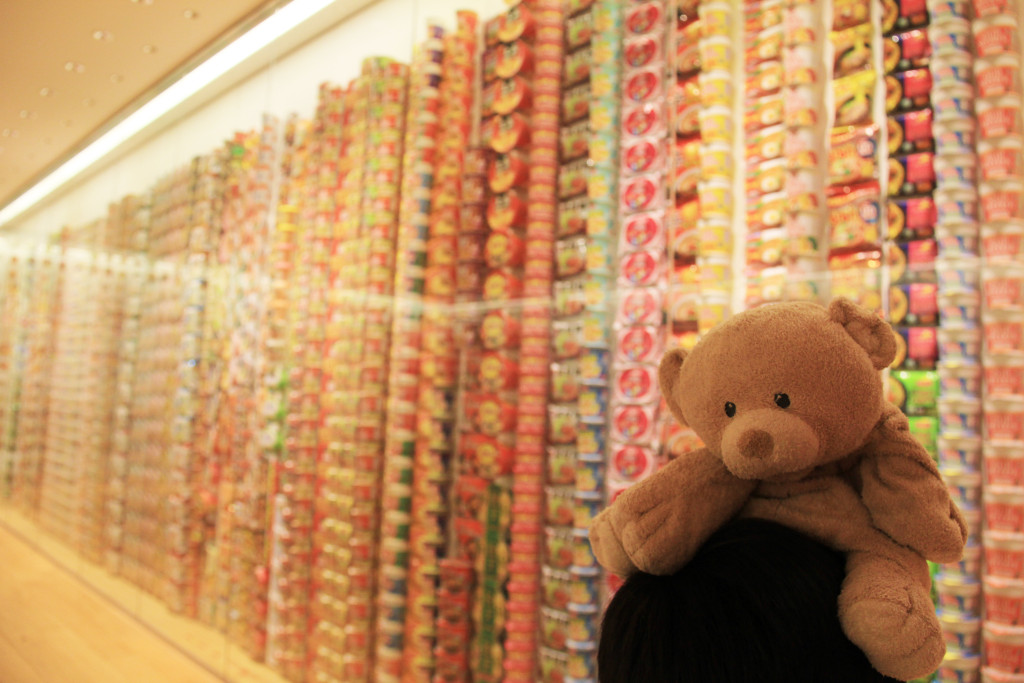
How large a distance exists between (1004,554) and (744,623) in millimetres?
968

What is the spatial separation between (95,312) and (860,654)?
5442 millimetres

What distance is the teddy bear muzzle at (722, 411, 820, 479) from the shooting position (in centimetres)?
76

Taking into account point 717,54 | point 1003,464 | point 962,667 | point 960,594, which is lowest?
point 962,667

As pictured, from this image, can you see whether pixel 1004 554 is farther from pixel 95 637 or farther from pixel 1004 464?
pixel 95 637

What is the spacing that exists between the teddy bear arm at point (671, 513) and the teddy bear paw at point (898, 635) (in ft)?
0.62

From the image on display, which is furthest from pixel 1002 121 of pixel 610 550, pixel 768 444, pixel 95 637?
pixel 95 637

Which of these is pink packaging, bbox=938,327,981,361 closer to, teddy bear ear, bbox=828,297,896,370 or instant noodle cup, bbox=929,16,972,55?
instant noodle cup, bbox=929,16,972,55

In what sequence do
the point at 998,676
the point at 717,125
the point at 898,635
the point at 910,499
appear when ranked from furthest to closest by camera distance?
the point at 717,125 < the point at 998,676 < the point at 910,499 < the point at 898,635

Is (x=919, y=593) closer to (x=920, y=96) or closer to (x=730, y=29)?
(x=920, y=96)

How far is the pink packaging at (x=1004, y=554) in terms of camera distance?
1.37 metres

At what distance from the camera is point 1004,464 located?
140cm

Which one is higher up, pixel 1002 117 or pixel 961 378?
pixel 1002 117

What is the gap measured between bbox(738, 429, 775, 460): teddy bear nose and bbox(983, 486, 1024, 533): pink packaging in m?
0.95

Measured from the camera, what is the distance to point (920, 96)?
156cm
